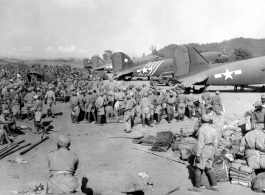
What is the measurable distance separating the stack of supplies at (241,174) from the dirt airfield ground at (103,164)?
0.53 ft

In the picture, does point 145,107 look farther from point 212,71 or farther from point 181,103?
point 212,71

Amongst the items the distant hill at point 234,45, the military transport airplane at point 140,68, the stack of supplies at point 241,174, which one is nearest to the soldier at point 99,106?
the stack of supplies at point 241,174

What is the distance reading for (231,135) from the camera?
1045cm

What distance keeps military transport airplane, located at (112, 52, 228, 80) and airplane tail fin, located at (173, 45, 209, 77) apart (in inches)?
313

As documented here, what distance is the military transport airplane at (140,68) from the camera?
31.2 m

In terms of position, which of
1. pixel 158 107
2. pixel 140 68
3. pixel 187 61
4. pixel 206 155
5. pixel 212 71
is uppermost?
pixel 140 68

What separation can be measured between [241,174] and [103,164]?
4.07 m

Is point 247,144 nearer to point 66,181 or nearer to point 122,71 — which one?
point 66,181

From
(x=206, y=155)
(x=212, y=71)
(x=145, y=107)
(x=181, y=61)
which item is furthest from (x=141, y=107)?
(x=212, y=71)

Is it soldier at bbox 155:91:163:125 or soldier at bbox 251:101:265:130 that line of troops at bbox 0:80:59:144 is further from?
soldier at bbox 251:101:265:130

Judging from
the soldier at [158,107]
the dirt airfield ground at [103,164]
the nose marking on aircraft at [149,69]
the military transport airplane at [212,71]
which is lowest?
the dirt airfield ground at [103,164]

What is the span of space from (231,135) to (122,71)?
2533cm

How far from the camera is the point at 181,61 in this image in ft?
72.4

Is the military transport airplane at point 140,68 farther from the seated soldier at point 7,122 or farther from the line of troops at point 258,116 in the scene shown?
the seated soldier at point 7,122
